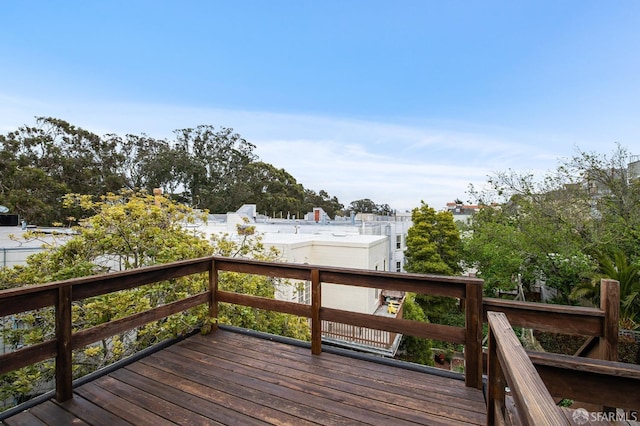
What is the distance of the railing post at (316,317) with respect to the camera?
110 inches

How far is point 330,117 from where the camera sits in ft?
47.2

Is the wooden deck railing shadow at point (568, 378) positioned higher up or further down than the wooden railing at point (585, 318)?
higher up

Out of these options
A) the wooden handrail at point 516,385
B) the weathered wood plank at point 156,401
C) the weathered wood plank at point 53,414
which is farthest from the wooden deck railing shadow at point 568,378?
the weathered wood plank at point 53,414

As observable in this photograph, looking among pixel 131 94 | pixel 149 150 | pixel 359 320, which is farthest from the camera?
pixel 149 150

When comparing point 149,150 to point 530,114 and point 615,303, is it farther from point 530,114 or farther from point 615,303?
point 615,303

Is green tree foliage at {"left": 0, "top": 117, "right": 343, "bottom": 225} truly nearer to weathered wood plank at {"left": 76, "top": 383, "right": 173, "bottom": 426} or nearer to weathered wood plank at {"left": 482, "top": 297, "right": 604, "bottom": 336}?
weathered wood plank at {"left": 76, "top": 383, "right": 173, "bottom": 426}

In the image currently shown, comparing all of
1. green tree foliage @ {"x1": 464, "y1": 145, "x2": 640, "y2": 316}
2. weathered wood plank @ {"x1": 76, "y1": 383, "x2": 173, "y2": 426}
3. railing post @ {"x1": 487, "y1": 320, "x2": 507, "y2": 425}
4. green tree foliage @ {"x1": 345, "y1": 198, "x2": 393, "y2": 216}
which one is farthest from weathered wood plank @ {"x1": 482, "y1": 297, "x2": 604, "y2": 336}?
green tree foliage @ {"x1": 345, "y1": 198, "x2": 393, "y2": 216}

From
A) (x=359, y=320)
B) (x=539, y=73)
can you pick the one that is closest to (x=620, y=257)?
(x=539, y=73)

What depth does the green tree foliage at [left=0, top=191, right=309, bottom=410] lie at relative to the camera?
3.33m

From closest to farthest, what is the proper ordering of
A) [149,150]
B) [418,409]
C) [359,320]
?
[418,409] < [359,320] < [149,150]

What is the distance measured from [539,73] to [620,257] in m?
5.49

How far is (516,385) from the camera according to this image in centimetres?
87

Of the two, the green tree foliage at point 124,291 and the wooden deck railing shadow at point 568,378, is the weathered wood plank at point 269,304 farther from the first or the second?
the wooden deck railing shadow at point 568,378

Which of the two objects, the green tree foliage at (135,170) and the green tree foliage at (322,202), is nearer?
the green tree foliage at (135,170)
